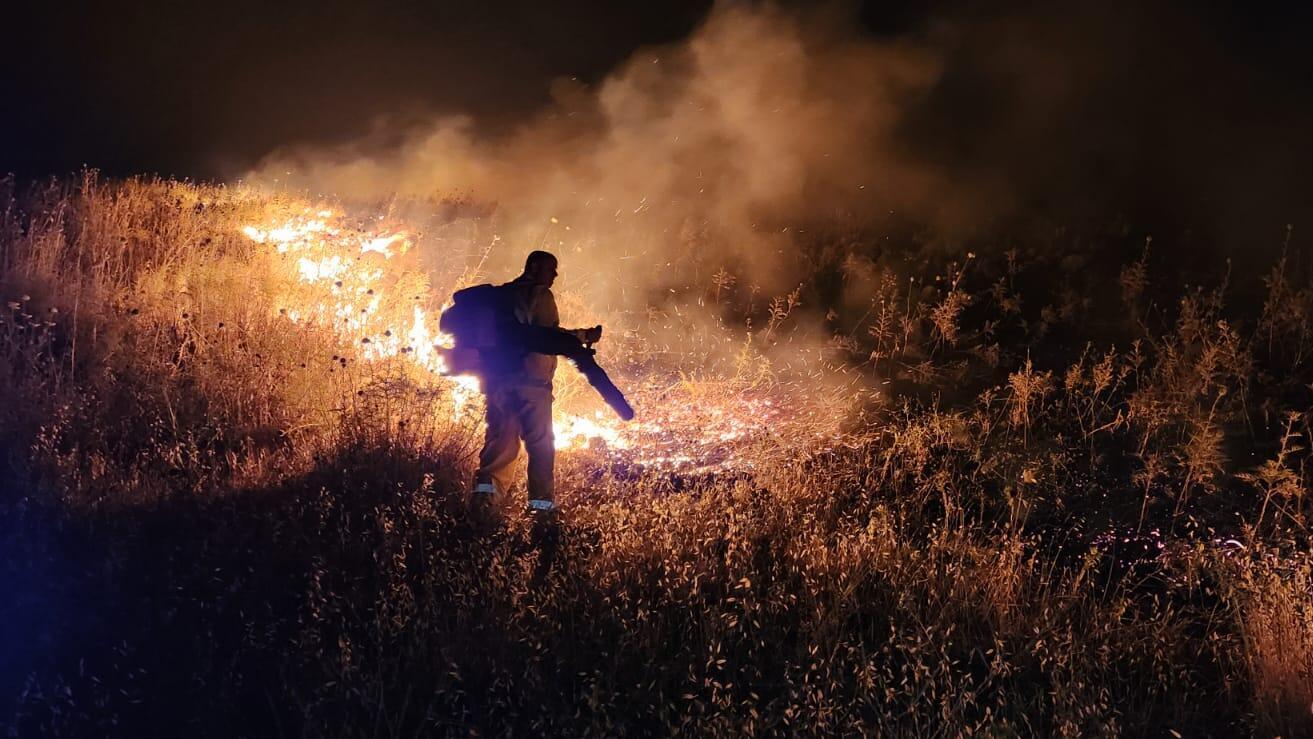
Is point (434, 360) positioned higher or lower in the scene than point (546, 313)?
higher

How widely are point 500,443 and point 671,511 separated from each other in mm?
918

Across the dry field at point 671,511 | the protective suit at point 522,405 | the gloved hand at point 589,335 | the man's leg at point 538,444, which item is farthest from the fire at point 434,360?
the gloved hand at point 589,335

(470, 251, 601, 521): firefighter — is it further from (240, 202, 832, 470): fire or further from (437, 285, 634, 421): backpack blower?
(240, 202, 832, 470): fire

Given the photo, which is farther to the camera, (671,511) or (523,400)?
(523,400)

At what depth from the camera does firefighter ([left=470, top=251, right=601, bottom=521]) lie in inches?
155

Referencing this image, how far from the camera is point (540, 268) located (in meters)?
3.98

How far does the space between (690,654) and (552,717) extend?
0.54 m

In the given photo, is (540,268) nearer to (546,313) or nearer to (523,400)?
(546,313)

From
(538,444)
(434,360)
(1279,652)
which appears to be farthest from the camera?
(434,360)

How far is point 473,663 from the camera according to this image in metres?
2.72

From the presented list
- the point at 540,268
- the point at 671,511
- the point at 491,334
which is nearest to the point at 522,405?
the point at 491,334

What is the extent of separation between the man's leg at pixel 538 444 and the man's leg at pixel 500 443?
53 millimetres

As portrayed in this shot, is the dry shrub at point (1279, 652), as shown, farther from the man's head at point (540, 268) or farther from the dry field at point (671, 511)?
the man's head at point (540, 268)

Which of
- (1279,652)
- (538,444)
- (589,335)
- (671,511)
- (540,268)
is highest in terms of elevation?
(540,268)
